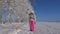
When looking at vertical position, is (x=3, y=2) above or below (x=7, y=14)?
above

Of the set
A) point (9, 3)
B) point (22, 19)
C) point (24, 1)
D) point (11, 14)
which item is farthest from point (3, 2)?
point (22, 19)

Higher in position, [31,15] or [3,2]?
[3,2]

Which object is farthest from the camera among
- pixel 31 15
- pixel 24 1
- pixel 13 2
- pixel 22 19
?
pixel 22 19

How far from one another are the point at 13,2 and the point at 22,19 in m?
7.23

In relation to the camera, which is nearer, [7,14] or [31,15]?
[31,15]

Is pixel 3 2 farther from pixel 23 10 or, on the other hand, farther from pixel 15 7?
pixel 23 10

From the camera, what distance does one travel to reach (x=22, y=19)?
95.9 feet

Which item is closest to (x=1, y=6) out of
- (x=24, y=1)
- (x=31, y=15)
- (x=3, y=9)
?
(x=3, y=9)

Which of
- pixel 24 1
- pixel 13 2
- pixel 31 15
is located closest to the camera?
pixel 31 15

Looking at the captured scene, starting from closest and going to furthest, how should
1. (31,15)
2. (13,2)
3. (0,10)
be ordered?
(31,15)
(13,2)
(0,10)

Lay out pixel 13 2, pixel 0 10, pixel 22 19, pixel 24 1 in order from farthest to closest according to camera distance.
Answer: pixel 22 19, pixel 24 1, pixel 0 10, pixel 13 2

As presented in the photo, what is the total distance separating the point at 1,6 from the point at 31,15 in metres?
15.3

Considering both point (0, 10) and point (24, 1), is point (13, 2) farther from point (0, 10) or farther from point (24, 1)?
point (24, 1)

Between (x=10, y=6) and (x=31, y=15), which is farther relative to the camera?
(x=10, y=6)
